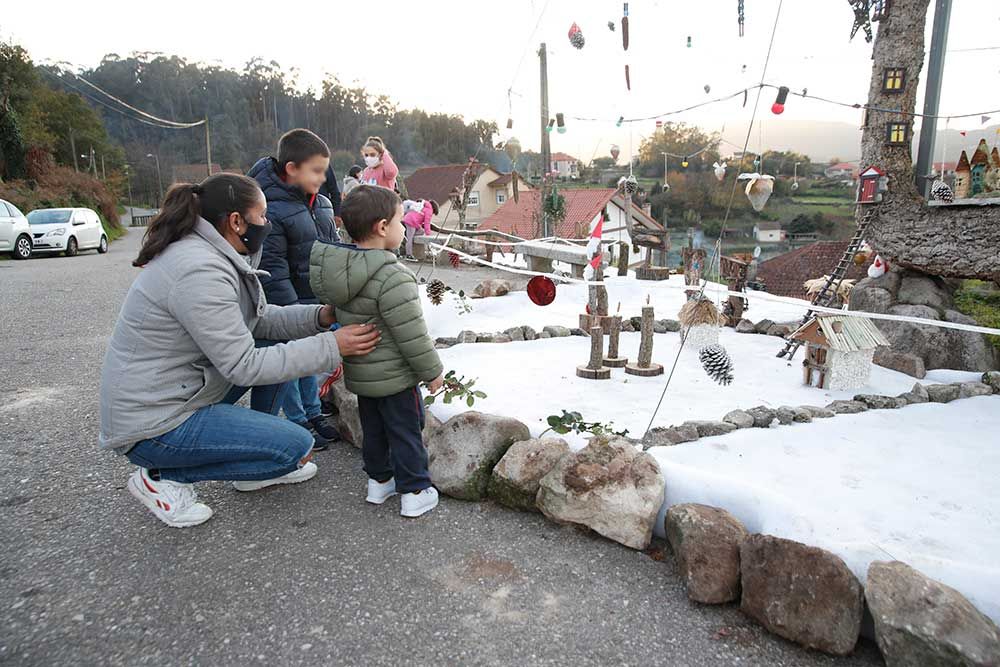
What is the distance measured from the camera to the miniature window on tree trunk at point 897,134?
4840 millimetres

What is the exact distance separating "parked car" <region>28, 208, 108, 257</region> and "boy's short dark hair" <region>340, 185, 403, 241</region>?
1272cm

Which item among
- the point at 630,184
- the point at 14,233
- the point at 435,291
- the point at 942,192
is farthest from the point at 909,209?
the point at 14,233

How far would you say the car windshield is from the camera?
12204mm

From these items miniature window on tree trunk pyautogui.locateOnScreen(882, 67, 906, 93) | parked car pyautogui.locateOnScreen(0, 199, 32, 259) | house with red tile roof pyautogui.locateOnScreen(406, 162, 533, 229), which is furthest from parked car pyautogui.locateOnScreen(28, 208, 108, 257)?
house with red tile roof pyautogui.locateOnScreen(406, 162, 533, 229)

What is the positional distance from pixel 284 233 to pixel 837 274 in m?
4.16

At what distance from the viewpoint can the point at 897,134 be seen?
16.0ft

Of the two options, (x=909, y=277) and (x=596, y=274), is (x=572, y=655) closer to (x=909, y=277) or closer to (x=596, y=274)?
(x=596, y=274)

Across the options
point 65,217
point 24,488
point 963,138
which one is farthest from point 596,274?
point 65,217

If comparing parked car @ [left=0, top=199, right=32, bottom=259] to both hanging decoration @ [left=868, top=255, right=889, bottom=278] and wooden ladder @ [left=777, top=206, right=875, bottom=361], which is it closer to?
wooden ladder @ [left=777, top=206, right=875, bottom=361]

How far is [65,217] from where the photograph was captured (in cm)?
1249

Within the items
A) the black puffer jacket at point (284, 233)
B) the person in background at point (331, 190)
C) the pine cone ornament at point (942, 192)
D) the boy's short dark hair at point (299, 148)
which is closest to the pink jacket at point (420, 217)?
the person in background at point (331, 190)

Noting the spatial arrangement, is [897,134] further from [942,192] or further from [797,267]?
[797,267]

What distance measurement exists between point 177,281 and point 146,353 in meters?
0.26

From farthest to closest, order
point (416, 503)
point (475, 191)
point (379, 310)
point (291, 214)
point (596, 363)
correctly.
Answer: point (475, 191)
point (596, 363)
point (291, 214)
point (416, 503)
point (379, 310)
